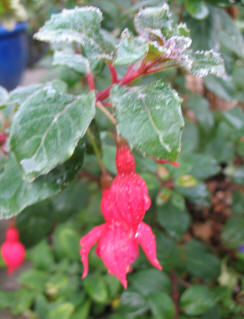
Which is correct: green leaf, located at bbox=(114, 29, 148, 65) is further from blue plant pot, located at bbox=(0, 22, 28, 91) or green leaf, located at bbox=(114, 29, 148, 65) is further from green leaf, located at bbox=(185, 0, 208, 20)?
blue plant pot, located at bbox=(0, 22, 28, 91)

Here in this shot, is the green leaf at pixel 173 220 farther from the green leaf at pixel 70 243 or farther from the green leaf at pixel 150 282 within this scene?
the green leaf at pixel 70 243


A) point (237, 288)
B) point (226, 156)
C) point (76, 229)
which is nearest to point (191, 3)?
point (226, 156)

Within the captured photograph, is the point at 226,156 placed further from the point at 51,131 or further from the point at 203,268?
the point at 51,131

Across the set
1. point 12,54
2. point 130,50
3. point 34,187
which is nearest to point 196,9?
point 130,50

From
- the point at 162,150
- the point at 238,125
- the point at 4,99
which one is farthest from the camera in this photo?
the point at 238,125

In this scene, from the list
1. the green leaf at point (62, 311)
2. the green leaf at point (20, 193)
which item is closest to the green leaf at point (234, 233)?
the green leaf at point (62, 311)

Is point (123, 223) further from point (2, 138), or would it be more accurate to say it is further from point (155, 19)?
point (2, 138)
